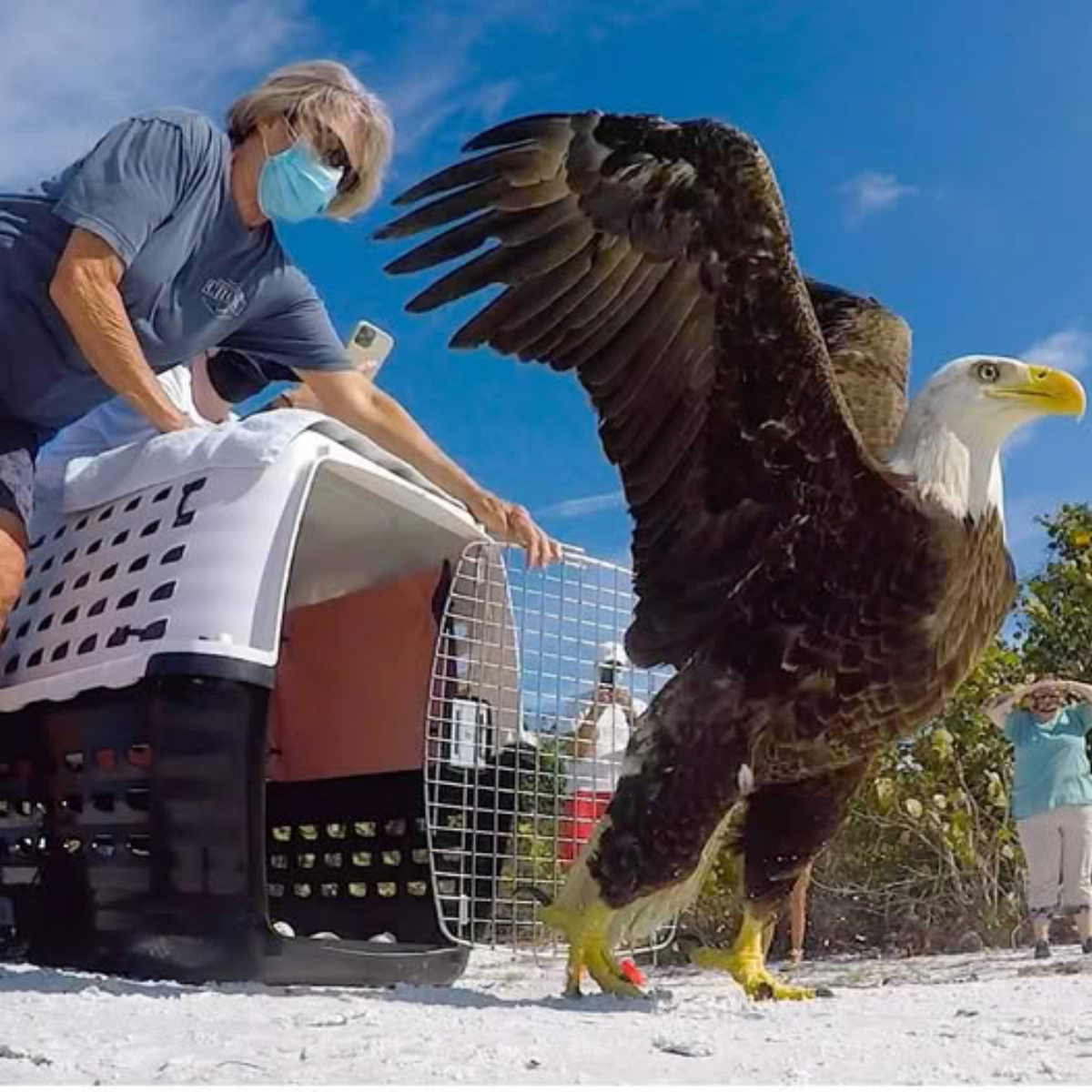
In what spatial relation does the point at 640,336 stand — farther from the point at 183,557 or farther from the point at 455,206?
the point at 183,557

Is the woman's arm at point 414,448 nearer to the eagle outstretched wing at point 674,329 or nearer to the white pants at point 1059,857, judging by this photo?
the eagle outstretched wing at point 674,329

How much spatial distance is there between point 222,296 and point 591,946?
1.44 m

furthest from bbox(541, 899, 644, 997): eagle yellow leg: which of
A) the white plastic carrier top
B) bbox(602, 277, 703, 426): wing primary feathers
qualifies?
bbox(602, 277, 703, 426): wing primary feathers

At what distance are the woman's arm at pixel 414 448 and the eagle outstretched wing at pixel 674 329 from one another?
565 millimetres

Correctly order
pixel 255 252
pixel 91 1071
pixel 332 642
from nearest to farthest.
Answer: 1. pixel 91 1071
2. pixel 255 252
3. pixel 332 642

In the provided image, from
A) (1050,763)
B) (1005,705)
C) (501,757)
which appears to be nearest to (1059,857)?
(1050,763)

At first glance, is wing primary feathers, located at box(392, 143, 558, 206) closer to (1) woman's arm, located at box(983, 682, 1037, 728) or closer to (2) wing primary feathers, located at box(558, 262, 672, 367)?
(2) wing primary feathers, located at box(558, 262, 672, 367)

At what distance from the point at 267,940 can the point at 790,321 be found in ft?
4.62

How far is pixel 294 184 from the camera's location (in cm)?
285

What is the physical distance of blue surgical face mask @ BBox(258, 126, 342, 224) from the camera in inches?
112

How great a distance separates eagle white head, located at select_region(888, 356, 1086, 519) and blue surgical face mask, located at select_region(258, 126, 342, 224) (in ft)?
4.09

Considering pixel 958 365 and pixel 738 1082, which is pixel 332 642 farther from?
pixel 738 1082

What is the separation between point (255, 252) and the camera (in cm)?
291

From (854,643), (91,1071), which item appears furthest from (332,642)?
(91,1071)
